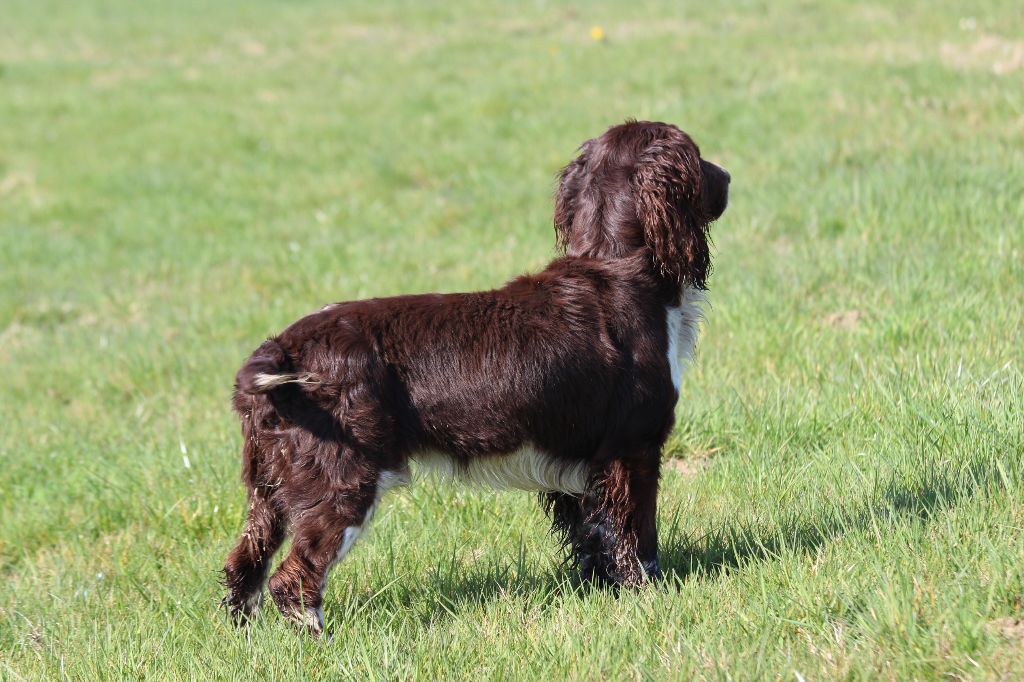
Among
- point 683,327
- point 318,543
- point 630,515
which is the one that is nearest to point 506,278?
point 683,327

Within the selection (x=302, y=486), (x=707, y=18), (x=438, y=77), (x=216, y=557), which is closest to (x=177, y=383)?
(x=216, y=557)

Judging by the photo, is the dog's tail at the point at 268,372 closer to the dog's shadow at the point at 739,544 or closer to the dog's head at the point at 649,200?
the dog's shadow at the point at 739,544

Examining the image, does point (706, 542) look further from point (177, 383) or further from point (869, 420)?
point (177, 383)

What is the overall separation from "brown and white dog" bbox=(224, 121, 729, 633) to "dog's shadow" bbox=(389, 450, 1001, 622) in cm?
19

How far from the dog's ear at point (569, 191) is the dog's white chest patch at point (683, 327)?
1.69ft

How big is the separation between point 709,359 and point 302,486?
3101mm

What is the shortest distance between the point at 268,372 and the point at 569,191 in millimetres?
1454

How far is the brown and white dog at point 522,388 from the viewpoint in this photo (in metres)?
3.45

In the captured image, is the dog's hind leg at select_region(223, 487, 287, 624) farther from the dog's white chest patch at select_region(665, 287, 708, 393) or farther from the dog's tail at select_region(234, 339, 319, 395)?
the dog's white chest patch at select_region(665, 287, 708, 393)

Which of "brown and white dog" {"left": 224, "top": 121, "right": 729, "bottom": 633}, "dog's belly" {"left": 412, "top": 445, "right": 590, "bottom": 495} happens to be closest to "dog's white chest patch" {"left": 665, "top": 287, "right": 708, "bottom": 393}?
"brown and white dog" {"left": 224, "top": 121, "right": 729, "bottom": 633}

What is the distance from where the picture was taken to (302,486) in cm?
347

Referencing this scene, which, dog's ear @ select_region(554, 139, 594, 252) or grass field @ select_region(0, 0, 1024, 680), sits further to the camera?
dog's ear @ select_region(554, 139, 594, 252)

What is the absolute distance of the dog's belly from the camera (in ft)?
12.0

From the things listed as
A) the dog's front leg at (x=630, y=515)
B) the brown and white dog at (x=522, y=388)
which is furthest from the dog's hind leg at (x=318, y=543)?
the dog's front leg at (x=630, y=515)
